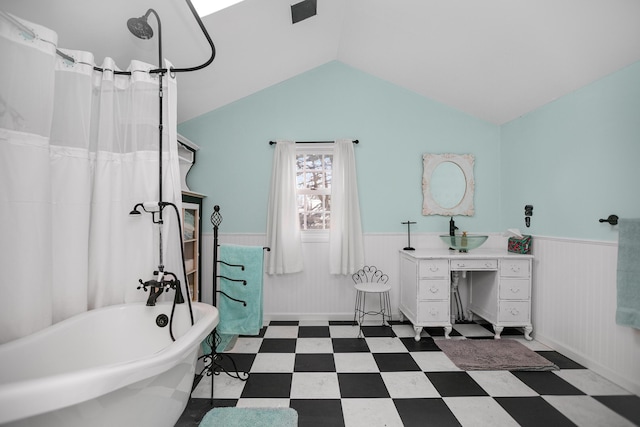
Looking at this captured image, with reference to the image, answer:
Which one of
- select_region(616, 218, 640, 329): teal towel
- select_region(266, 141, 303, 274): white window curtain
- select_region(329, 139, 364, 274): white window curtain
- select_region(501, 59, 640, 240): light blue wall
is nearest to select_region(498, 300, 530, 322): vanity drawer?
select_region(501, 59, 640, 240): light blue wall

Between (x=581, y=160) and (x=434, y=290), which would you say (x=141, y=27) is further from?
(x=581, y=160)

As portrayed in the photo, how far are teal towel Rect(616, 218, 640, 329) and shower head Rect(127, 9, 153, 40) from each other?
9.89 ft

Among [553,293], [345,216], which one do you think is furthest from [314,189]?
[553,293]

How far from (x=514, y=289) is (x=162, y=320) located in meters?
2.81

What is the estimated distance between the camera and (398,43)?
247 centimetres

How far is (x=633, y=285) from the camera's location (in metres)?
1.67

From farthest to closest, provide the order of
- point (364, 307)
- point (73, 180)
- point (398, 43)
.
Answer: point (364, 307) < point (398, 43) < point (73, 180)

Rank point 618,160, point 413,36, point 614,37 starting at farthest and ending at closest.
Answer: point 413,36, point 618,160, point 614,37

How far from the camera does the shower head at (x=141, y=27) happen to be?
1.56 meters

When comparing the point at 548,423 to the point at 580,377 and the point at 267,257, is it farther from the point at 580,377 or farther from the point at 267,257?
the point at 267,257

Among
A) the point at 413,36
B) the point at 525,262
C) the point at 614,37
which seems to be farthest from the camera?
the point at 525,262

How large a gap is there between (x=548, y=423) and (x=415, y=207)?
198 centimetres

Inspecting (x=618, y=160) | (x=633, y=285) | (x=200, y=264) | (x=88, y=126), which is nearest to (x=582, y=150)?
(x=618, y=160)

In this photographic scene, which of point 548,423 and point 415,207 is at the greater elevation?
point 415,207
